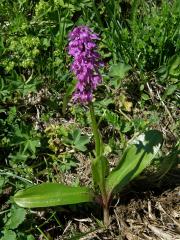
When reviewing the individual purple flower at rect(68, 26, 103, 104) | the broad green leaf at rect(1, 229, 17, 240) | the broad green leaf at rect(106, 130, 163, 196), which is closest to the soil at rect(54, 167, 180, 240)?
the broad green leaf at rect(106, 130, 163, 196)

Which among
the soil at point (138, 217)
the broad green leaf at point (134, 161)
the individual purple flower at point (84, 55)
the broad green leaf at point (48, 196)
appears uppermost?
the individual purple flower at point (84, 55)

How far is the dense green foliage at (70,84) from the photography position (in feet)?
9.45

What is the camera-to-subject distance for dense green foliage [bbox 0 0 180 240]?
9.45 feet

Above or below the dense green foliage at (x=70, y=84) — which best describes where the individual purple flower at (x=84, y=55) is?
above

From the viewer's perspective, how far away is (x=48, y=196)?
2428 mm

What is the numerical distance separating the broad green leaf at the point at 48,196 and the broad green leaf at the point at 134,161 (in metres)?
0.20

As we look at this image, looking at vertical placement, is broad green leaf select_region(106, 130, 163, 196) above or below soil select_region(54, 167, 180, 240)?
above

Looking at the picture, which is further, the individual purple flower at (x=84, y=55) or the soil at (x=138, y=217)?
the soil at (x=138, y=217)

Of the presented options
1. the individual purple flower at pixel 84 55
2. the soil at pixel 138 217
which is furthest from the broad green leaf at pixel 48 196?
the individual purple flower at pixel 84 55

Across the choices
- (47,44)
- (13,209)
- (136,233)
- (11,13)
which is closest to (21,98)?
(47,44)

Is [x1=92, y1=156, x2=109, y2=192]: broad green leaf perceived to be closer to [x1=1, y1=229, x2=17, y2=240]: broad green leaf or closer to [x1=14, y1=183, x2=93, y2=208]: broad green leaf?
[x1=14, y1=183, x2=93, y2=208]: broad green leaf

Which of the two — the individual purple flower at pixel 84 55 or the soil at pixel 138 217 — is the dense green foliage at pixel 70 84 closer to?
the soil at pixel 138 217

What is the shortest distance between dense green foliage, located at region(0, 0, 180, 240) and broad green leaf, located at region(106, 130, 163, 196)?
0.20 meters

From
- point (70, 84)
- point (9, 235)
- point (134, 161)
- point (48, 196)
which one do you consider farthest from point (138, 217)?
point (70, 84)
